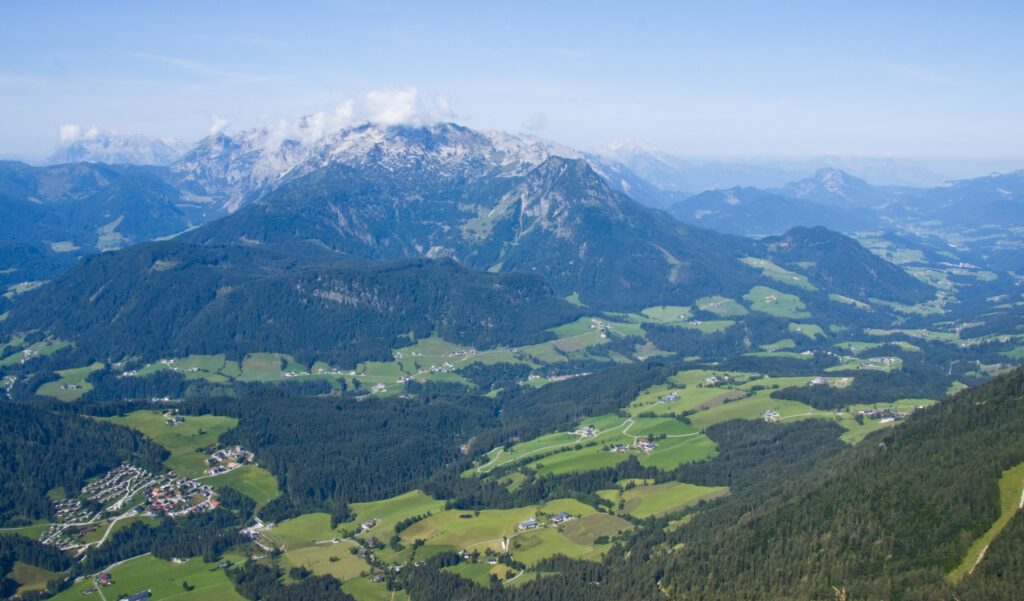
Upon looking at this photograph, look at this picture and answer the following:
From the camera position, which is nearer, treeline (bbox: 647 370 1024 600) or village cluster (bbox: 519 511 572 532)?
treeline (bbox: 647 370 1024 600)

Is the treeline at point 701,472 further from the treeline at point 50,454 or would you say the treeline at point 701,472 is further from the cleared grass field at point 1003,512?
the treeline at point 50,454

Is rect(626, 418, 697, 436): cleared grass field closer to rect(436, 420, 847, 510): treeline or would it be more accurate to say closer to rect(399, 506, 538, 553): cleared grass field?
rect(436, 420, 847, 510): treeline

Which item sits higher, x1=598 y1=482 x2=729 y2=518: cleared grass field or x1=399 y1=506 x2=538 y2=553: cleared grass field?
x1=598 y1=482 x2=729 y2=518: cleared grass field

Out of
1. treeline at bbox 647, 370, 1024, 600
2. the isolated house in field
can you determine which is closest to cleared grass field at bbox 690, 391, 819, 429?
treeline at bbox 647, 370, 1024, 600

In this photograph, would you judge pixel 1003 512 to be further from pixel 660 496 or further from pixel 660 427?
pixel 660 427

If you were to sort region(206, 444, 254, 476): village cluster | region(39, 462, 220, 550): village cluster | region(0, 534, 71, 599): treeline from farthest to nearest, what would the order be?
region(206, 444, 254, 476): village cluster, region(39, 462, 220, 550): village cluster, region(0, 534, 71, 599): treeline

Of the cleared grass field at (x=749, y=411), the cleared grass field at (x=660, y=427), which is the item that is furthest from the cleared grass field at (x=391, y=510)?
the cleared grass field at (x=749, y=411)
